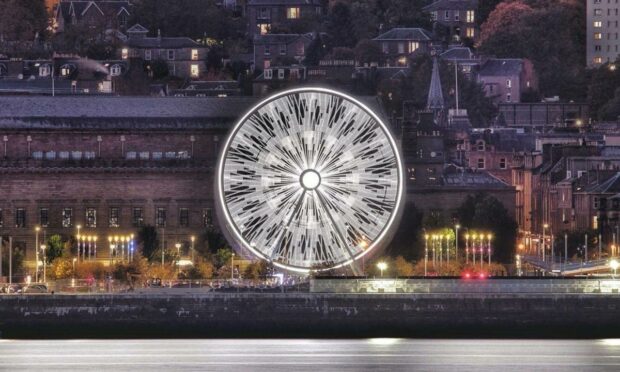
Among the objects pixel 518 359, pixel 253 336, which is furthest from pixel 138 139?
pixel 518 359

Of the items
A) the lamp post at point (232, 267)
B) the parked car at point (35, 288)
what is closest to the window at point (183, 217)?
the lamp post at point (232, 267)

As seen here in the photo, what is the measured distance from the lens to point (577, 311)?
129m

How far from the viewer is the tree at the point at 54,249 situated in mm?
155500

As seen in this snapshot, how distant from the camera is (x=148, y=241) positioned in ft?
535

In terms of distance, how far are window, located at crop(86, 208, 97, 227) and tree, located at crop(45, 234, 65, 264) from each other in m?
9.18

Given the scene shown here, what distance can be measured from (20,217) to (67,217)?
196 centimetres

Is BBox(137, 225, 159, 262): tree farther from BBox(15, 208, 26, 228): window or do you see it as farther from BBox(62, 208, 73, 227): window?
BBox(15, 208, 26, 228): window

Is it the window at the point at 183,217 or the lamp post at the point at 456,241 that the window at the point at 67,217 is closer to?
the window at the point at 183,217

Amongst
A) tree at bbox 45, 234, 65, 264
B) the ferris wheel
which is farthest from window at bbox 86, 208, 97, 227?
the ferris wheel

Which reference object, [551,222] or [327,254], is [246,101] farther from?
[327,254]

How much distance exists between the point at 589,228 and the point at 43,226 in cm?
2448

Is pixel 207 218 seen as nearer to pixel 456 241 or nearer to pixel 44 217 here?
pixel 44 217

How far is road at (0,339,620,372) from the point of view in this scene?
116 m

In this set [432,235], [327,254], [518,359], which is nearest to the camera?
[518,359]
